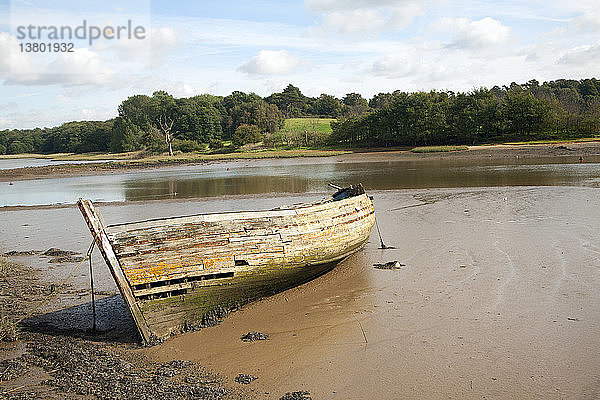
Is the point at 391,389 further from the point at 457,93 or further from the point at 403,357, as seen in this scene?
the point at 457,93

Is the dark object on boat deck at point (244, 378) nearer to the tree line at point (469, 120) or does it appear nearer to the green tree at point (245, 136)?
the tree line at point (469, 120)

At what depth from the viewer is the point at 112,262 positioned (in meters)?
6.37

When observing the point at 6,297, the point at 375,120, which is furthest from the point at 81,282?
the point at 375,120

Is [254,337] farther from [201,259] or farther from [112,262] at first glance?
[112,262]

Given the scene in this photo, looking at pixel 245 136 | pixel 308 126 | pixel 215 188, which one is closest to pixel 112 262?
pixel 215 188

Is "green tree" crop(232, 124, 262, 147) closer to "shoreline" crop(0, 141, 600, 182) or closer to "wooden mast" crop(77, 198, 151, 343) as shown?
"shoreline" crop(0, 141, 600, 182)

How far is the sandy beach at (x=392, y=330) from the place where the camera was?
17.3 feet

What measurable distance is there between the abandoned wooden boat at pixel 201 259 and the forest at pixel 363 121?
51047 millimetres

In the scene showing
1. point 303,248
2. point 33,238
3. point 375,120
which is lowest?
point 33,238

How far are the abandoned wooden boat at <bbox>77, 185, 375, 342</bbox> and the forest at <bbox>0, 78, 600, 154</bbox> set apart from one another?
167 ft

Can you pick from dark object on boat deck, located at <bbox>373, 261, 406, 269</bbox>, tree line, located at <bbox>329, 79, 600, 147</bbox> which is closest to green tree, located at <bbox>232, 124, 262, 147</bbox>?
tree line, located at <bbox>329, 79, 600, 147</bbox>

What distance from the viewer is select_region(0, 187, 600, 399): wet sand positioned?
17.3ft

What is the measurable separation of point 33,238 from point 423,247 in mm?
11207

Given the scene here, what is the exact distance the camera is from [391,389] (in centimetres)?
511
